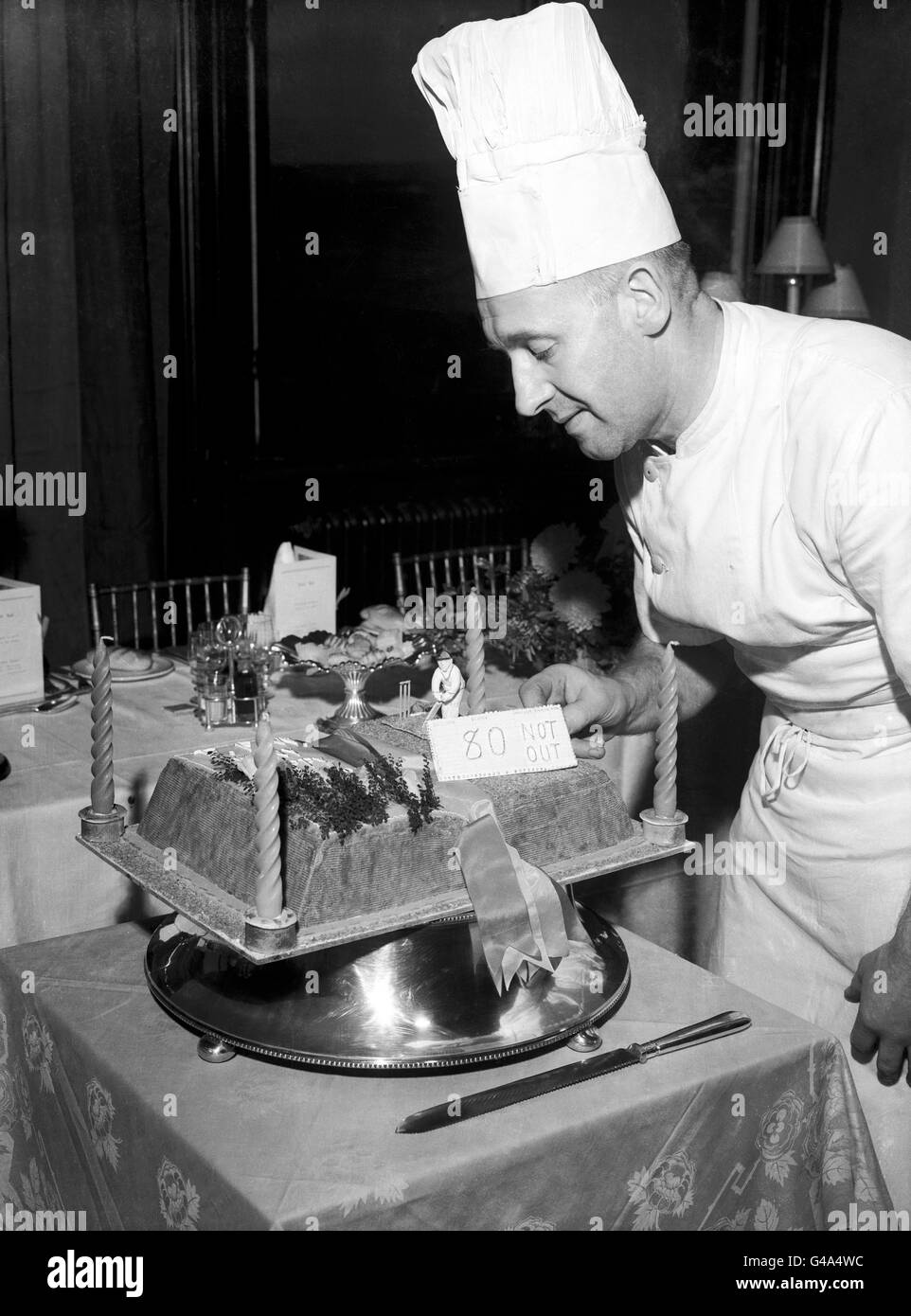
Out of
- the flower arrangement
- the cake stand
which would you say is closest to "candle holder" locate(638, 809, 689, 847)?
the cake stand

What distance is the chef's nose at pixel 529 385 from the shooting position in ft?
4.73

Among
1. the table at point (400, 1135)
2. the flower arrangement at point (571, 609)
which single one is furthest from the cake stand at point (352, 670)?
the table at point (400, 1135)

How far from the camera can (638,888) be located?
2988 millimetres

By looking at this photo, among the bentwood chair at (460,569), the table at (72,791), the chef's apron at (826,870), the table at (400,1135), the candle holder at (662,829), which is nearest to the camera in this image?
the table at (400,1135)

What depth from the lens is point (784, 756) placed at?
5.73 feet

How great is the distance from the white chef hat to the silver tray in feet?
2.38

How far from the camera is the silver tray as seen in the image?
1.28 metres

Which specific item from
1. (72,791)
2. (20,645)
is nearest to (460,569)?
(20,645)

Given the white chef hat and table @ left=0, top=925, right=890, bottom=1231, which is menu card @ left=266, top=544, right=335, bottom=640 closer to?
table @ left=0, top=925, right=890, bottom=1231

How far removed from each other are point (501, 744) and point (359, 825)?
0.22 meters

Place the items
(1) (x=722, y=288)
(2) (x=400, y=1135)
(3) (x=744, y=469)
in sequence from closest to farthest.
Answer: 1. (2) (x=400, y=1135)
2. (3) (x=744, y=469)
3. (1) (x=722, y=288)

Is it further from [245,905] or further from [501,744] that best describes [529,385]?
[245,905]

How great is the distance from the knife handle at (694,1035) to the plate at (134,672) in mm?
1662

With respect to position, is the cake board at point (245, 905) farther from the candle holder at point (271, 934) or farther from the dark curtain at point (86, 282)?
the dark curtain at point (86, 282)
